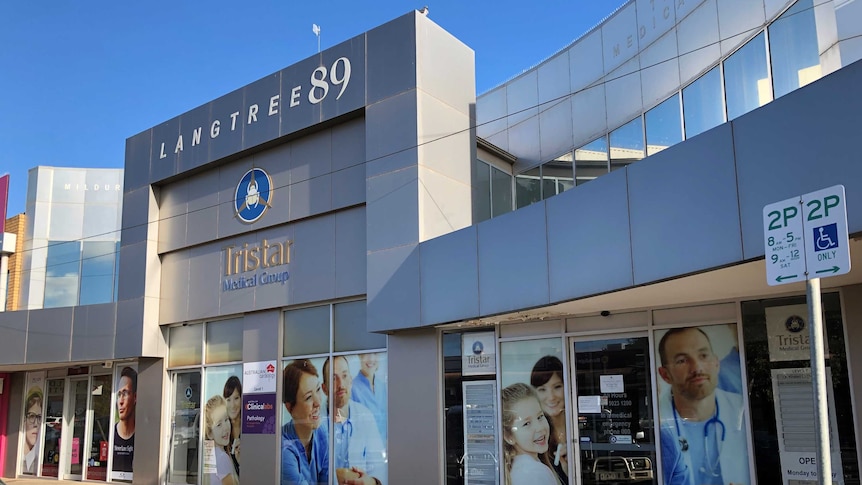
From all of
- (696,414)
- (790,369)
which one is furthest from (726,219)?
(696,414)

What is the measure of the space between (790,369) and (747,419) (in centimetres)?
85

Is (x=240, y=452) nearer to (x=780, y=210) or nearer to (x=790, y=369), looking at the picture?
(x=790, y=369)

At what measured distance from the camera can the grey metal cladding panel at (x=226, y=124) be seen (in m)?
16.4

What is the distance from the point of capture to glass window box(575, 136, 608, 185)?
15.2m

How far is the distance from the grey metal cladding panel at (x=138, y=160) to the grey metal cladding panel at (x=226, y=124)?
7.60 feet

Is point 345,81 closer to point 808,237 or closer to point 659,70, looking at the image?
point 659,70

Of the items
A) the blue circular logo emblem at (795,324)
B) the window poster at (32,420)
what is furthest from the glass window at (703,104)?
the window poster at (32,420)

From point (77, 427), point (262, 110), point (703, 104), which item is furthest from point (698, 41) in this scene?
point (77, 427)

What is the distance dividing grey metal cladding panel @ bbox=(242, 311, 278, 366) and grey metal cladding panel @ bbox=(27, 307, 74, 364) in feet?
19.6

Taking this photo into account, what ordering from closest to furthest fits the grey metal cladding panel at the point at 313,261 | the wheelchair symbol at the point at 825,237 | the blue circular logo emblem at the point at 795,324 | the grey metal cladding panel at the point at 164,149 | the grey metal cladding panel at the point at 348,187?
the wheelchair symbol at the point at 825,237, the blue circular logo emblem at the point at 795,324, the grey metal cladding panel at the point at 348,187, the grey metal cladding panel at the point at 313,261, the grey metal cladding panel at the point at 164,149

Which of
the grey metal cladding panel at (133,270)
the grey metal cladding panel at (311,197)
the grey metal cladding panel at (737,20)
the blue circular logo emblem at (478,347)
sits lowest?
the blue circular logo emblem at (478,347)

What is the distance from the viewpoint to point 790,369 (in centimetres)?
964

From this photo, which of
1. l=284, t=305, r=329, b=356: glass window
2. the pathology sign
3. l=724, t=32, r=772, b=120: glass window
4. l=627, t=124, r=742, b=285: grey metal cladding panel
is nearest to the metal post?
the pathology sign

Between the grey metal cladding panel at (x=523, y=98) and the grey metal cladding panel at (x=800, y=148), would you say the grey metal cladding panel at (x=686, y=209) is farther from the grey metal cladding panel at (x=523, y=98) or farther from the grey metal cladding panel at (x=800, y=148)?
the grey metal cladding panel at (x=523, y=98)
